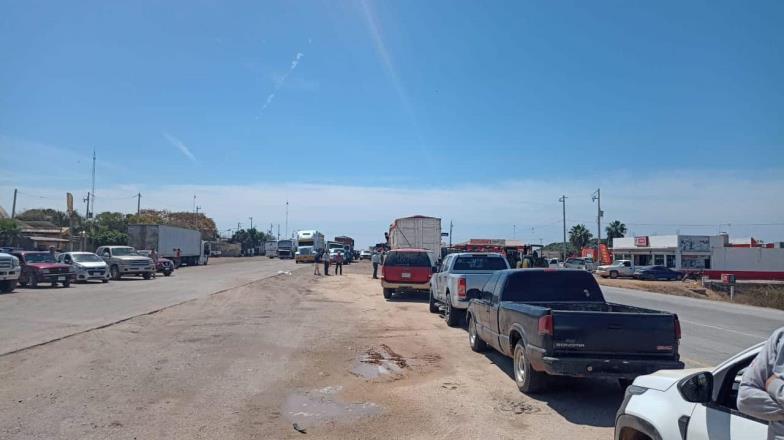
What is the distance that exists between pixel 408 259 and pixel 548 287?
1396cm

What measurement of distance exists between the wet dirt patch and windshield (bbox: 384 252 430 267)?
1171 cm

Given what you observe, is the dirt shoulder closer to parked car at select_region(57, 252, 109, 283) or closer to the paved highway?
the paved highway

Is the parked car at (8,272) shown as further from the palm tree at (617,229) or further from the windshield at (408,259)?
the palm tree at (617,229)

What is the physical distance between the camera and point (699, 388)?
356 centimetres

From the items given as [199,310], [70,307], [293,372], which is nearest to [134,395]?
[293,372]

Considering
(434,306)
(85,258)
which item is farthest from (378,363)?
(85,258)

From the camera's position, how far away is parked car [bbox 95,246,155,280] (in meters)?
37.0

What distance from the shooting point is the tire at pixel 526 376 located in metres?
8.16

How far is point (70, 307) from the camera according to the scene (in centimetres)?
1942

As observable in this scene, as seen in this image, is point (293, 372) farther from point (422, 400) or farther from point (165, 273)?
point (165, 273)

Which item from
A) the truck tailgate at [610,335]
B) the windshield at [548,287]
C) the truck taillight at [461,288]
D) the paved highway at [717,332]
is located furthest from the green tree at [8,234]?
the truck tailgate at [610,335]

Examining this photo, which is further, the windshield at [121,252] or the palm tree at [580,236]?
the palm tree at [580,236]

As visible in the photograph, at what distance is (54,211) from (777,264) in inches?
4292

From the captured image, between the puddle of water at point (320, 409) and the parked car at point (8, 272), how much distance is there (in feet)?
75.2
